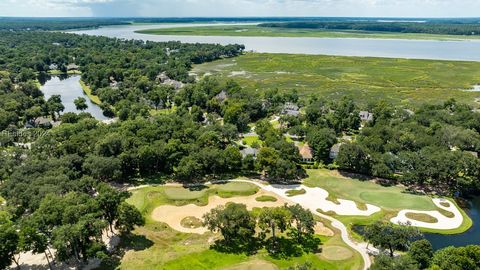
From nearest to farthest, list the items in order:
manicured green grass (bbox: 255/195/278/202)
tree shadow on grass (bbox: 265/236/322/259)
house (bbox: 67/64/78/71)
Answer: tree shadow on grass (bbox: 265/236/322/259) < manicured green grass (bbox: 255/195/278/202) < house (bbox: 67/64/78/71)

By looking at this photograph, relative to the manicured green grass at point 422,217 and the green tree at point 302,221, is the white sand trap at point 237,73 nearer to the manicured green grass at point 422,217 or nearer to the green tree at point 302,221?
the manicured green grass at point 422,217

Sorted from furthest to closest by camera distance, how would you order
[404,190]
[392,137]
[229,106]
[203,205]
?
[229,106], [392,137], [404,190], [203,205]

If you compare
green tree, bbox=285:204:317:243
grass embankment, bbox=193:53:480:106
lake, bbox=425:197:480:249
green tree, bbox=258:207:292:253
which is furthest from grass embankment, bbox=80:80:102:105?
lake, bbox=425:197:480:249

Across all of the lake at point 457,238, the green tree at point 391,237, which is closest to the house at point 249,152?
the green tree at point 391,237

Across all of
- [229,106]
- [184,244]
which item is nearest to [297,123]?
[229,106]

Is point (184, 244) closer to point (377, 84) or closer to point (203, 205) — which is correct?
point (203, 205)

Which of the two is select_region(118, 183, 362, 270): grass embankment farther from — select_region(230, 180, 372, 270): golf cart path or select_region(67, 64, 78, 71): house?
select_region(67, 64, 78, 71): house
